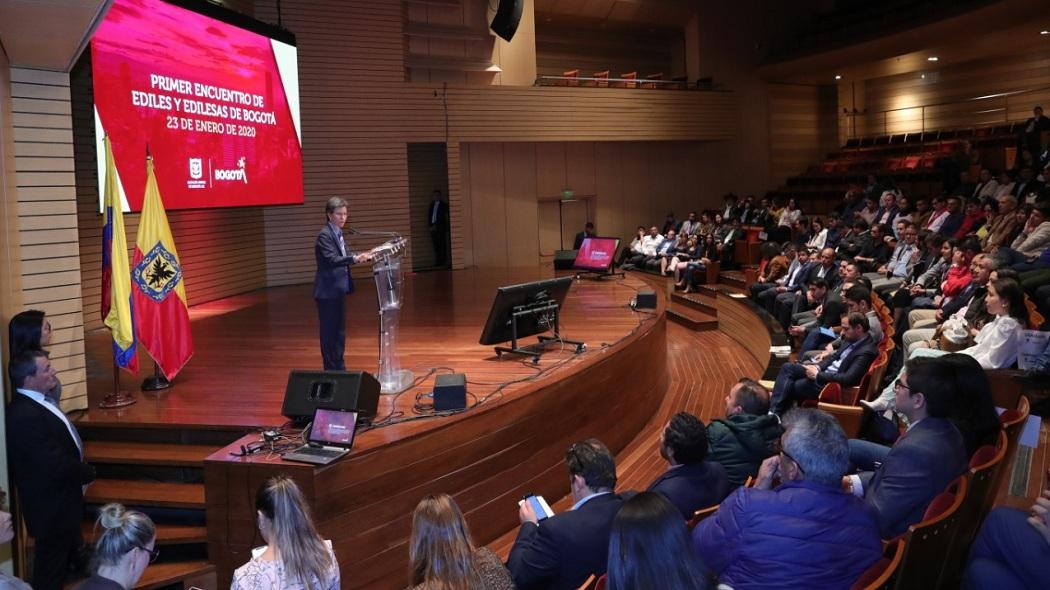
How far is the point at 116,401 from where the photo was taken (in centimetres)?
494

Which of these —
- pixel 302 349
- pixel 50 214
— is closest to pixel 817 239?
pixel 302 349

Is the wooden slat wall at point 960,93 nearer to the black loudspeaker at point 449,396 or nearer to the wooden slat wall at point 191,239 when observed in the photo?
the wooden slat wall at point 191,239

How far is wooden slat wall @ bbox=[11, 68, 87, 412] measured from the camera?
4.40 m

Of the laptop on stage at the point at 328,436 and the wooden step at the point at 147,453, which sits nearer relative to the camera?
the laptop on stage at the point at 328,436

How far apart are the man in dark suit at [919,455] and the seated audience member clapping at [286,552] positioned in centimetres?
179

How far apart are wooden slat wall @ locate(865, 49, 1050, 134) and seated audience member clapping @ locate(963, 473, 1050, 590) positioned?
553 inches

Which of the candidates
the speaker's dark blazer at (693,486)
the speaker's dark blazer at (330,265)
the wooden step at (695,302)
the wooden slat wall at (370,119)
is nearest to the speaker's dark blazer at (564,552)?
the speaker's dark blazer at (693,486)

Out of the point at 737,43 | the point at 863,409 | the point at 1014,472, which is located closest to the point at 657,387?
the point at 863,409

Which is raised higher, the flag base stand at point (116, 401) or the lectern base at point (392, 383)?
the lectern base at point (392, 383)

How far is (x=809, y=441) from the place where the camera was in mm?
2406

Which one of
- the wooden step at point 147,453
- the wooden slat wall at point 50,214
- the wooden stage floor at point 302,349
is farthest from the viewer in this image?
the wooden stage floor at point 302,349

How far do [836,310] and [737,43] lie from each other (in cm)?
1109

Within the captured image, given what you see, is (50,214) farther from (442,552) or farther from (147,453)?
(442,552)

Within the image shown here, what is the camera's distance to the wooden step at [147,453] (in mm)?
4234
